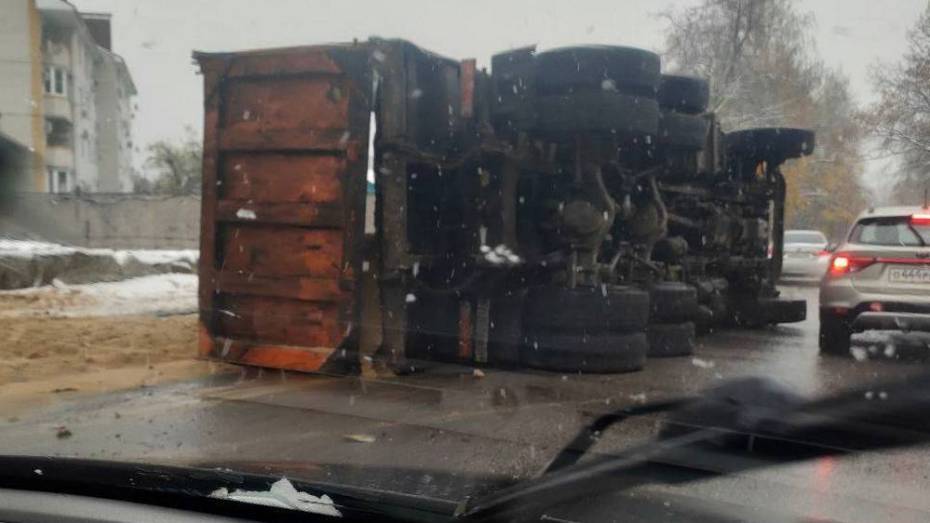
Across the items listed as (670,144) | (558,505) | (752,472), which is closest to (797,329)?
(670,144)

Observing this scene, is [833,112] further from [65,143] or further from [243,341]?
[65,143]

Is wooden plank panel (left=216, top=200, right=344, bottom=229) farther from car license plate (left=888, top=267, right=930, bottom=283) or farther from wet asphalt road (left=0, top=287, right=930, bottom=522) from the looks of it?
car license plate (left=888, top=267, right=930, bottom=283)

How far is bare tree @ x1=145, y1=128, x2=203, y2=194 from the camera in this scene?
11635mm

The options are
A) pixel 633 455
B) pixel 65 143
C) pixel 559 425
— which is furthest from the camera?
pixel 65 143

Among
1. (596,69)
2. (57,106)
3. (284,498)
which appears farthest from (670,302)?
(57,106)

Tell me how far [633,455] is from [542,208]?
15.1ft

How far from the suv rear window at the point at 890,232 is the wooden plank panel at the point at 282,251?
559cm

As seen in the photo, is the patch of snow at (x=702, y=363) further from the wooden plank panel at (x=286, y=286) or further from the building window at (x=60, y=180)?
the building window at (x=60, y=180)

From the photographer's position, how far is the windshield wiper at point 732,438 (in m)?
2.82

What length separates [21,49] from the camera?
10.2 m

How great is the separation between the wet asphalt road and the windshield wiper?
111 mm

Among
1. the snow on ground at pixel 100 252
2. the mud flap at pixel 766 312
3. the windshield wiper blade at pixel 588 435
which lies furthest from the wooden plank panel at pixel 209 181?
the mud flap at pixel 766 312

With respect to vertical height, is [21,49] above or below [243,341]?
above

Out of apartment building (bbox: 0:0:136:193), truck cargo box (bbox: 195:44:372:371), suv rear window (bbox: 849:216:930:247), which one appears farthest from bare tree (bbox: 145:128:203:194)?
suv rear window (bbox: 849:216:930:247)
